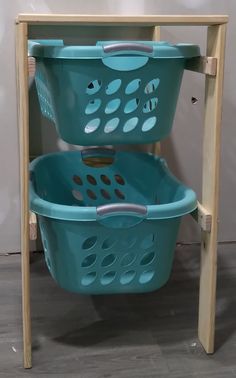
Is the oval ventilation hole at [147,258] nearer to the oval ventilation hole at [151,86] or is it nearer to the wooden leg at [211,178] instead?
the wooden leg at [211,178]

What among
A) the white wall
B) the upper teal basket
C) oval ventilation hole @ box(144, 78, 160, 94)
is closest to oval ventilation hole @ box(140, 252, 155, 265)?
the upper teal basket

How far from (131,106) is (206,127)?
19cm

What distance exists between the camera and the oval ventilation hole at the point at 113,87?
4.00 ft

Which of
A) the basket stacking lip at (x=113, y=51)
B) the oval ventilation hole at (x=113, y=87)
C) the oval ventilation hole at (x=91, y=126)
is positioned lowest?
the oval ventilation hole at (x=91, y=126)

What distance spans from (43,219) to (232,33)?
3.07ft

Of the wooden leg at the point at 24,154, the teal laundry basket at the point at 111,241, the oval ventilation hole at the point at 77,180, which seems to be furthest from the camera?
the oval ventilation hole at the point at 77,180

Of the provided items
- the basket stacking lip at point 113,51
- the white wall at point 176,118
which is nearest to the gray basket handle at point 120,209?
the basket stacking lip at point 113,51

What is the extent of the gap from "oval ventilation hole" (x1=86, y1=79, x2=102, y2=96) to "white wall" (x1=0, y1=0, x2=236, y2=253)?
1.99 feet

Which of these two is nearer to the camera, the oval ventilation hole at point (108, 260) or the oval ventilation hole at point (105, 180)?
the oval ventilation hole at point (108, 260)

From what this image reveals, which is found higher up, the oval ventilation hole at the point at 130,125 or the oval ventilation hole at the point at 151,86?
the oval ventilation hole at the point at 151,86

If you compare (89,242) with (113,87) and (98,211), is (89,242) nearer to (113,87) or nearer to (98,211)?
(98,211)

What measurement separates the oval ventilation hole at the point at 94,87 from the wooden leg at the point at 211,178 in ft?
0.82

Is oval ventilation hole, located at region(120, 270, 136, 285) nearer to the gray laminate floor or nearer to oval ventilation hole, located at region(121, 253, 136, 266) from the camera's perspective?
oval ventilation hole, located at region(121, 253, 136, 266)

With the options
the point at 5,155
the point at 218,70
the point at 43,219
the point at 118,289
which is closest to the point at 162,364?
the point at 118,289
